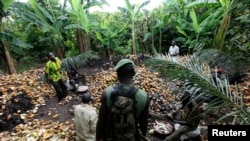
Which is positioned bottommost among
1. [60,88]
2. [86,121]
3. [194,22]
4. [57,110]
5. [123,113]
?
[57,110]

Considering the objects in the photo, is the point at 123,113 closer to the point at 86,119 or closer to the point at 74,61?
the point at 86,119

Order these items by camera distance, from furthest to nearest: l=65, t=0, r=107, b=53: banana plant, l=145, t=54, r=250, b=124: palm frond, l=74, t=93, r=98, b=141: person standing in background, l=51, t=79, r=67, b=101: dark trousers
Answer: l=65, t=0, r=107, b=53: banana plant < l=51, t=79, r=67, b=101: dark trousers < l=74, t=93, r=98, b=141: person standing in background < l=145, t=54, r=250, b=124: palm frond

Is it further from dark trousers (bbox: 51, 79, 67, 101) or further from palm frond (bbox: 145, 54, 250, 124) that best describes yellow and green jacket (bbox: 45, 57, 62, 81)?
palm frond (bbox: 145, 54, 250, 124)

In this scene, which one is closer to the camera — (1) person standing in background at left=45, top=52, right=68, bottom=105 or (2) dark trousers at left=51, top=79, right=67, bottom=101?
(1) person standing in background at left=45, top=52, right=68, bottom=105

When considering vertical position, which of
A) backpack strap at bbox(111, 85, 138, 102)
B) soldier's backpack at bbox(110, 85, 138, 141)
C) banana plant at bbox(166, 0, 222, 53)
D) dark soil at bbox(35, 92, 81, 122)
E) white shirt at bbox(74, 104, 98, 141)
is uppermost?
banana plant at bbox(166, 0, 222, 53)

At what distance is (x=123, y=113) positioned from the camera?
2447 millimetres

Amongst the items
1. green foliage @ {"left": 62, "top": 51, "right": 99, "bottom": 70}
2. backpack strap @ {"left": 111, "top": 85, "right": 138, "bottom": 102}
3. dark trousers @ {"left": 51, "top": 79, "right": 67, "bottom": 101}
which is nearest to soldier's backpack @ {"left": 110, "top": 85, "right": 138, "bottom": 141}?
backpack strap @ {"left": 111, "top": 85, "right": 138, "bottom": 102}

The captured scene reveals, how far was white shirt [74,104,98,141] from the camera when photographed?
13.6 ft

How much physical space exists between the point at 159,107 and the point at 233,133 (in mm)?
3428

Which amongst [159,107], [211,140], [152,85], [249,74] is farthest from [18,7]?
[211,140]

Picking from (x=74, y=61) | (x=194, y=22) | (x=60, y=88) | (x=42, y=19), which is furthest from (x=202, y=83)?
(x=42, y=19)

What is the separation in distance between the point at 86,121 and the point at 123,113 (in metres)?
1.89

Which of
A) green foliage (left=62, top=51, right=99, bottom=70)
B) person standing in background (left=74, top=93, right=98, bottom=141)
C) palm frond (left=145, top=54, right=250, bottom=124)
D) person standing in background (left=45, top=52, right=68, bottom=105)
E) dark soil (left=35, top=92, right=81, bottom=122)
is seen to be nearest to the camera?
palm frond (left=145, top=54, right=250, bottom=124)

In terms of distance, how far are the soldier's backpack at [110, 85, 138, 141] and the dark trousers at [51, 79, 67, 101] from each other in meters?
4.36
